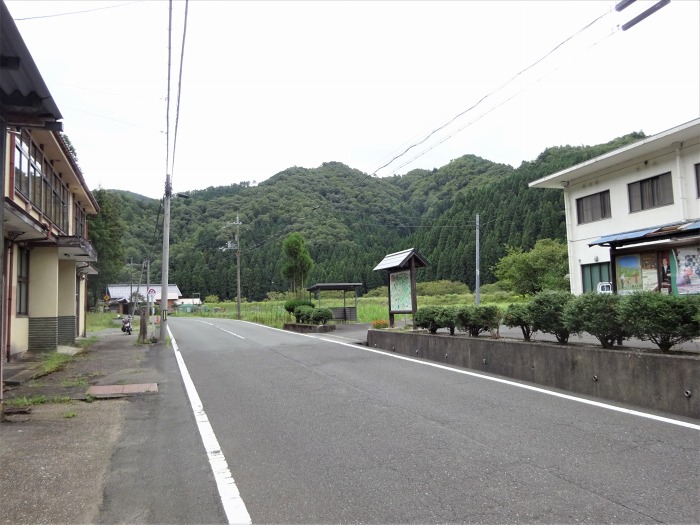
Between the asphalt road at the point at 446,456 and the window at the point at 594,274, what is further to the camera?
the window at the point at 594,274

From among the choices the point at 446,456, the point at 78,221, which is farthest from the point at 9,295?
the point at 446,456

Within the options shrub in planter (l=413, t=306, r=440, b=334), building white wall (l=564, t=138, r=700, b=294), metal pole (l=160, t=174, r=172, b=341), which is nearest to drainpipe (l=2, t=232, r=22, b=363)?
metal pole (l=160, t=174, r=172, b=341)

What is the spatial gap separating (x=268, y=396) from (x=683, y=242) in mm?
9864

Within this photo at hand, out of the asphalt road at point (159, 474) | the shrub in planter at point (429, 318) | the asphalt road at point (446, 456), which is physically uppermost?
the shrub in planter at point (429, 318)

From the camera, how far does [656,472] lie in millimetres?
4559

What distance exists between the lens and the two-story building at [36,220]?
24.3 ft

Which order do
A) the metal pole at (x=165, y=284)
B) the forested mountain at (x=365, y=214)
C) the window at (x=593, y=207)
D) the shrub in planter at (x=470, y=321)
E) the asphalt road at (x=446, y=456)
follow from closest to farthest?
the asphalt road at (x=446, y=456) → the shrub in planter at (x=470, y=321) → the window at (x=593, y=207) → the metal pole at (x=165, y=284) → the forested mountain at (x=365, y=214)

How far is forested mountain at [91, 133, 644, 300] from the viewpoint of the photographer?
34562 millimetres

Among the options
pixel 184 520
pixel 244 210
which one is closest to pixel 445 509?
pixel 184 520

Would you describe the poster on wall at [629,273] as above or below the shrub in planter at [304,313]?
above

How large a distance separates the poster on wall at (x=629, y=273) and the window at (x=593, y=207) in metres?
9.42

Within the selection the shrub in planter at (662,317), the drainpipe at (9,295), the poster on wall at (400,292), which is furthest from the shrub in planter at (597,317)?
the drainpipe at (9,295)

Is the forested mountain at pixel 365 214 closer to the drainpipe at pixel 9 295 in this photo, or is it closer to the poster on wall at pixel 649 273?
the poster on wall at pixel 649 273

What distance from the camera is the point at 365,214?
33.9 meters
